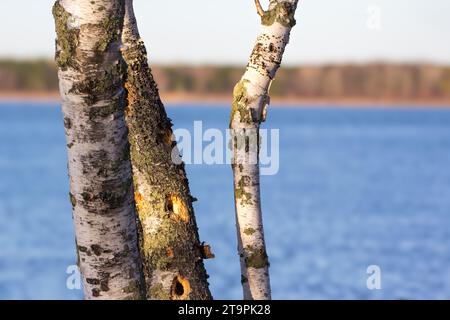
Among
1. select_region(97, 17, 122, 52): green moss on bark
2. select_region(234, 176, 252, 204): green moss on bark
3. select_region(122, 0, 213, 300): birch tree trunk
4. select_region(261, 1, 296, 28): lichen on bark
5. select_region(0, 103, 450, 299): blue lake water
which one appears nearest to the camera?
select_region(97, 17, 122, 52): green moss on bark

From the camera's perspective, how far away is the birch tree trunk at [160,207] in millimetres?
5961

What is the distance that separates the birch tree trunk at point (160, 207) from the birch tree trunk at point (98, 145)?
128 cm

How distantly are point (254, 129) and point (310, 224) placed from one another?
95.1 feet

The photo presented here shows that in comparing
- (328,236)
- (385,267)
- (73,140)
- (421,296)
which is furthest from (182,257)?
(328,236)

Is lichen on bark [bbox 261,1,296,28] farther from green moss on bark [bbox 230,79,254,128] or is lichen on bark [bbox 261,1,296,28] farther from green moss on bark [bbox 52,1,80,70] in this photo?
green moss on bark [bbox 52,1,80,70]

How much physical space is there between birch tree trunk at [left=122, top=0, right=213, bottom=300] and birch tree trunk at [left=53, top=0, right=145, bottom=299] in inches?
50.5

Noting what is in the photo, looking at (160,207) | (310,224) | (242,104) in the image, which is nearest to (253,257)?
(160,207)

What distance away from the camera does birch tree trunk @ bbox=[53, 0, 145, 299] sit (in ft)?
13.5

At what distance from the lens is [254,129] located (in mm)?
6383

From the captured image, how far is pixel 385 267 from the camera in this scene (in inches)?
955

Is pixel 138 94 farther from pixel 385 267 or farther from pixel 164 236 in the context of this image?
pixel 385 267

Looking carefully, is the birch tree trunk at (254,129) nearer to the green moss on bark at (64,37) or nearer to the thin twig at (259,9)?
the thin twig at (259,9)

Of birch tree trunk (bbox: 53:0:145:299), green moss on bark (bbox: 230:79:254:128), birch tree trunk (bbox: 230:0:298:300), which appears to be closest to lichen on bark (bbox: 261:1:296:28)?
birch tree trunk (bbox: 230:0:298:300)

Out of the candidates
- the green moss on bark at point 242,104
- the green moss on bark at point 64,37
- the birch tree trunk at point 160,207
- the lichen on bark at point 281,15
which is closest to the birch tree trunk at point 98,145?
the green moss on bark at point 64,37
